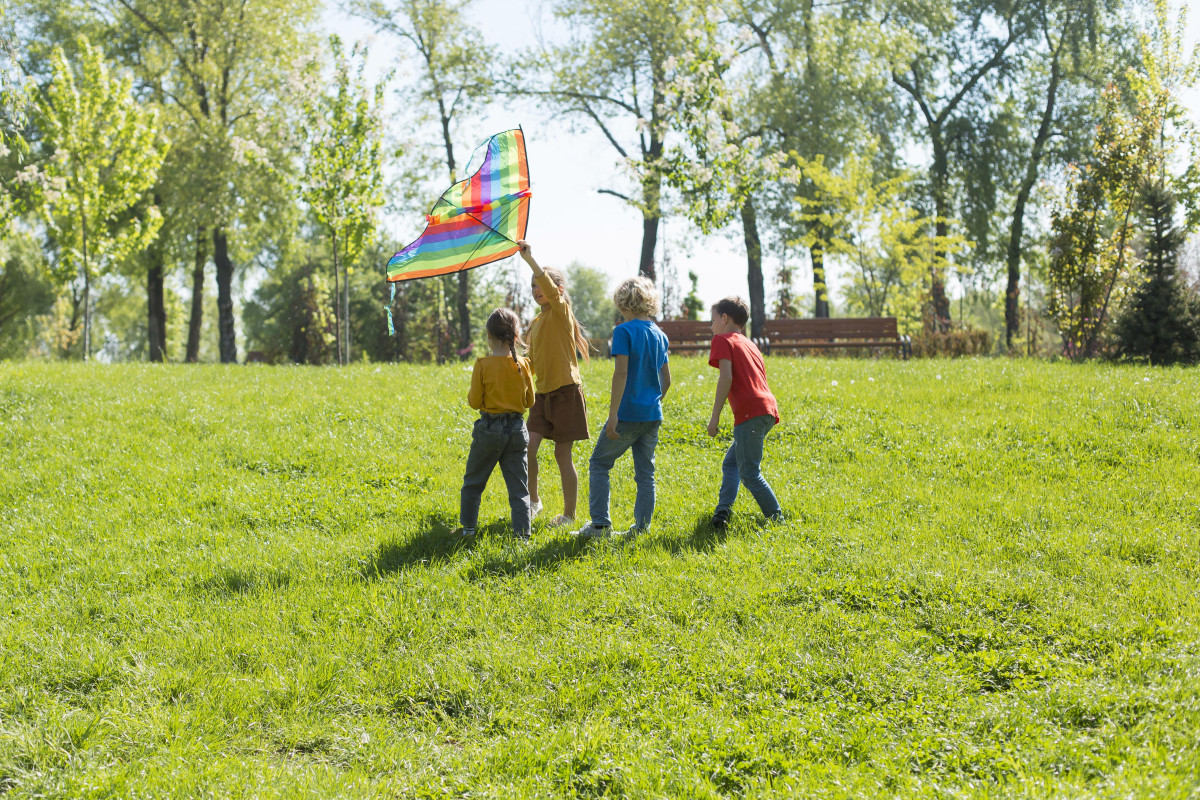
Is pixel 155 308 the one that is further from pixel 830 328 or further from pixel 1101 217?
pixel 1101 217

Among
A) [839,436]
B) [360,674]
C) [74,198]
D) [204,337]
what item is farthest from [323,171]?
[204,337]

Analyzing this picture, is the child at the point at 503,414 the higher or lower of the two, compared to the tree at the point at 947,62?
lower

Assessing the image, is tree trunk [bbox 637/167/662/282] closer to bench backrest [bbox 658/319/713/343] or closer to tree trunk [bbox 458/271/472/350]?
bench backrest [bbox 658/319/713/343]

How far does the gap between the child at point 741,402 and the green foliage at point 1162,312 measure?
34.3ft

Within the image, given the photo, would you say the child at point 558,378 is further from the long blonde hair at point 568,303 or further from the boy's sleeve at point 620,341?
the boy's sleeve at point 620,341

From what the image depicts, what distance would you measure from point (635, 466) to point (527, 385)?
101cm

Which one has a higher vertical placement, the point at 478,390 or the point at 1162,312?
the point at 1162,312

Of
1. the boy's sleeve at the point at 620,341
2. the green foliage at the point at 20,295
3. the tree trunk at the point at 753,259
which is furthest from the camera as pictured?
the green foliage at the point at 20,295

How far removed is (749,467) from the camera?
6336 mm

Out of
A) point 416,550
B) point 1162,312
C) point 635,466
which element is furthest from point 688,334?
point 416,550

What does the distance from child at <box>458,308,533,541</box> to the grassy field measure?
0.41m

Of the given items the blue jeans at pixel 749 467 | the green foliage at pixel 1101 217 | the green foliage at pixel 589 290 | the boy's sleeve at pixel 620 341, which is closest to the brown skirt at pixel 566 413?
the boy's sleeve at pixel 620 341

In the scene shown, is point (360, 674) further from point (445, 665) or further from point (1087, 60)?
point (1087, 60)

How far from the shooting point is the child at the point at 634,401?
5898 mm
